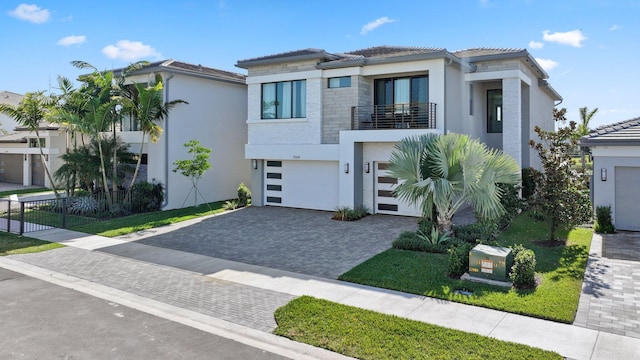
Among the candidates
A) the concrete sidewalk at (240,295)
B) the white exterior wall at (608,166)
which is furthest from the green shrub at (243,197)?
the white exterior wall at (608,166)

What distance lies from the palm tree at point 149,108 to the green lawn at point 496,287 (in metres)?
12.4

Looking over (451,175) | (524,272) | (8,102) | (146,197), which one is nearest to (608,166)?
(451,175)

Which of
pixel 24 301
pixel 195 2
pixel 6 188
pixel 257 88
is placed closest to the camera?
pixel 24 301

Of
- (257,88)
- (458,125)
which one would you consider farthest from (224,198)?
(458,125)

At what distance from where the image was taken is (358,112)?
18.6 m

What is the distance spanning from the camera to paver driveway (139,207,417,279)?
12.0 m

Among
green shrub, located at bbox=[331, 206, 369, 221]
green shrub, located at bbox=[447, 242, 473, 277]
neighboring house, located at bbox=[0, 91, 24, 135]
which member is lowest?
green shrub, located at bbox=[447, 242, 473, 277]

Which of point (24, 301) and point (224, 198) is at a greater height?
point (224, 198)

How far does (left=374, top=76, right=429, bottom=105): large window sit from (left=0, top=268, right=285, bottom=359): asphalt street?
13516 millimetres

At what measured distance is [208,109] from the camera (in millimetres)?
22609

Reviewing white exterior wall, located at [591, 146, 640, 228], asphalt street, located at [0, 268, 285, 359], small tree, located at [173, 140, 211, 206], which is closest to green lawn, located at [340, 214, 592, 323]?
white exterior wall, located at [591, 146, 640, 228]

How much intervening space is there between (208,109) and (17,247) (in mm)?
11031

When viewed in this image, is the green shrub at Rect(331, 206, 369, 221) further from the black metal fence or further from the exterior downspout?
the black metal fence

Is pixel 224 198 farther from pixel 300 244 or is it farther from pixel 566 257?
pixel 566 257
